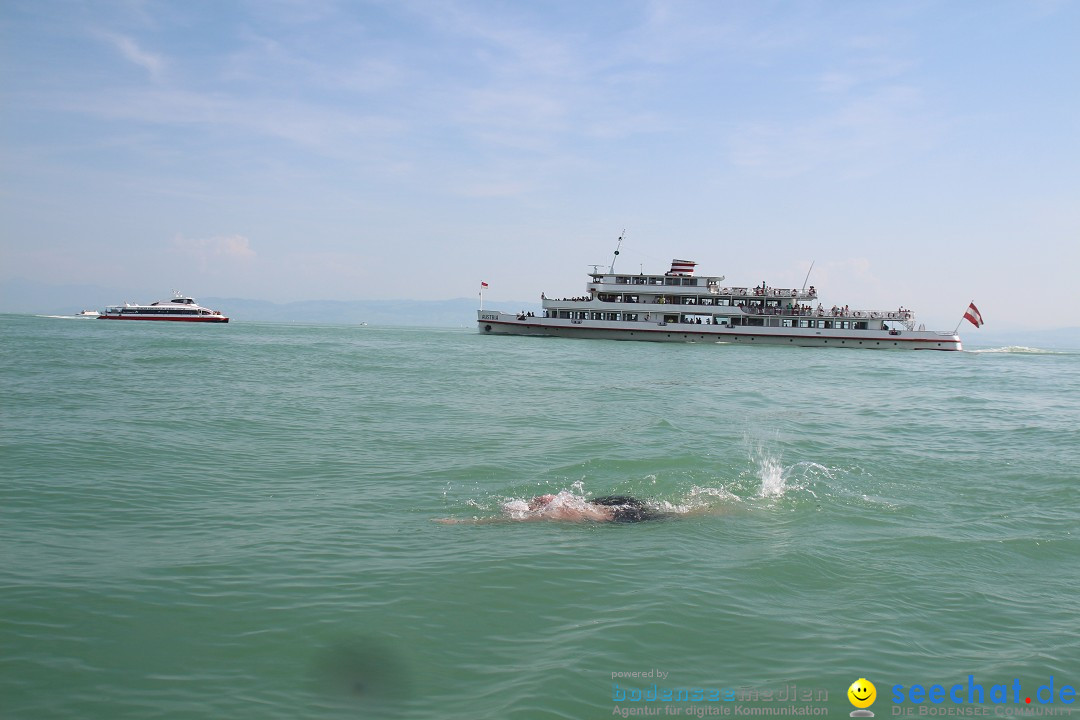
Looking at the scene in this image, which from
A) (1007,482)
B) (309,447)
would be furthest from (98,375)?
(1007,482)

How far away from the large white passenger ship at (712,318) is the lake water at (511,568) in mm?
51640

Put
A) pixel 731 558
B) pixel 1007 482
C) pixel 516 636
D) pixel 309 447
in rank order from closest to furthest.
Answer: pixel 516 636 → pixel 731 558 → pixel 1007 482 → pixel 309 447

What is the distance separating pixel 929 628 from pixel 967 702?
138cm

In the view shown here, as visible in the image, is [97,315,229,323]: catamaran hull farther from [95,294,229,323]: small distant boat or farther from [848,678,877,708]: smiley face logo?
[848,678,877,708]: smiley face logo

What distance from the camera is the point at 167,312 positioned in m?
109

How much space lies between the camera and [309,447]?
16297 millimetres

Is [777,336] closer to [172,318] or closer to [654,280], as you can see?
[654,280]

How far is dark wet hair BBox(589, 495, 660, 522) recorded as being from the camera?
10.9 metres

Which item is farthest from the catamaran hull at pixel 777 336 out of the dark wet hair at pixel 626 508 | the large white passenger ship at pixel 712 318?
the dark wet hair at pixel 626 508

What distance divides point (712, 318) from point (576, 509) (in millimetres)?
64897

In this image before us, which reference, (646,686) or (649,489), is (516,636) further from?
(649,489)

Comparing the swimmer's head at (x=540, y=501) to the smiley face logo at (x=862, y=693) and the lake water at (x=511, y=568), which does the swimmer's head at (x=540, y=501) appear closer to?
the lake water at (x=511, y=568)

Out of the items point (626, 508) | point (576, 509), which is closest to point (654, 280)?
point (626, 508)

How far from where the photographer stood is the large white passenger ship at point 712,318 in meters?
70.7
